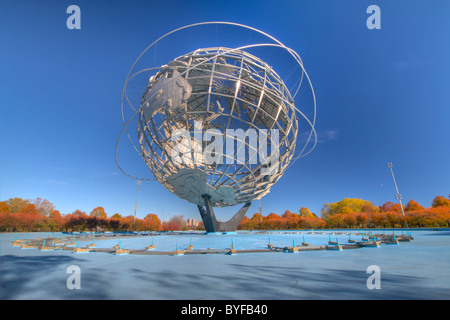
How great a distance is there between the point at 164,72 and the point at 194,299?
830 inches

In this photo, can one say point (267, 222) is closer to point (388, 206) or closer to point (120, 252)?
point (388, 206)

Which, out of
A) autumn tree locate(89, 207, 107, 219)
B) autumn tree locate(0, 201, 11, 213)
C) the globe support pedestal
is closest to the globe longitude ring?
the globe support pedestal

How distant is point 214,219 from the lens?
2680cm

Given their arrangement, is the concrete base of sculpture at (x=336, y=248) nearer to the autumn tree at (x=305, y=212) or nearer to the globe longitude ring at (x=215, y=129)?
the globe longitude ring at (x=215, y=129)

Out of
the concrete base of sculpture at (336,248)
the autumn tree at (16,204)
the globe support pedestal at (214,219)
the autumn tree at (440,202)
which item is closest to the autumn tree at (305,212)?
the autumn tree at (440,202)

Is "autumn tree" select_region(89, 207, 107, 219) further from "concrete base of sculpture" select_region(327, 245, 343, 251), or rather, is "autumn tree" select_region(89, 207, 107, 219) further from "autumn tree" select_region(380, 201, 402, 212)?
"autumn tree" select_region(380, 201, 402, 212)

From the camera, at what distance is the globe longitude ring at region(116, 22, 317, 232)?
57.7ft

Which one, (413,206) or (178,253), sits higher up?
(178,253)

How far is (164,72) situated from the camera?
64.2 feet

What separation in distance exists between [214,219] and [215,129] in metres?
14.0

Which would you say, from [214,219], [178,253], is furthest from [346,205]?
[178,253]

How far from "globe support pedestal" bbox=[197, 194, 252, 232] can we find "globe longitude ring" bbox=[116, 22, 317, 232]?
18 cm
